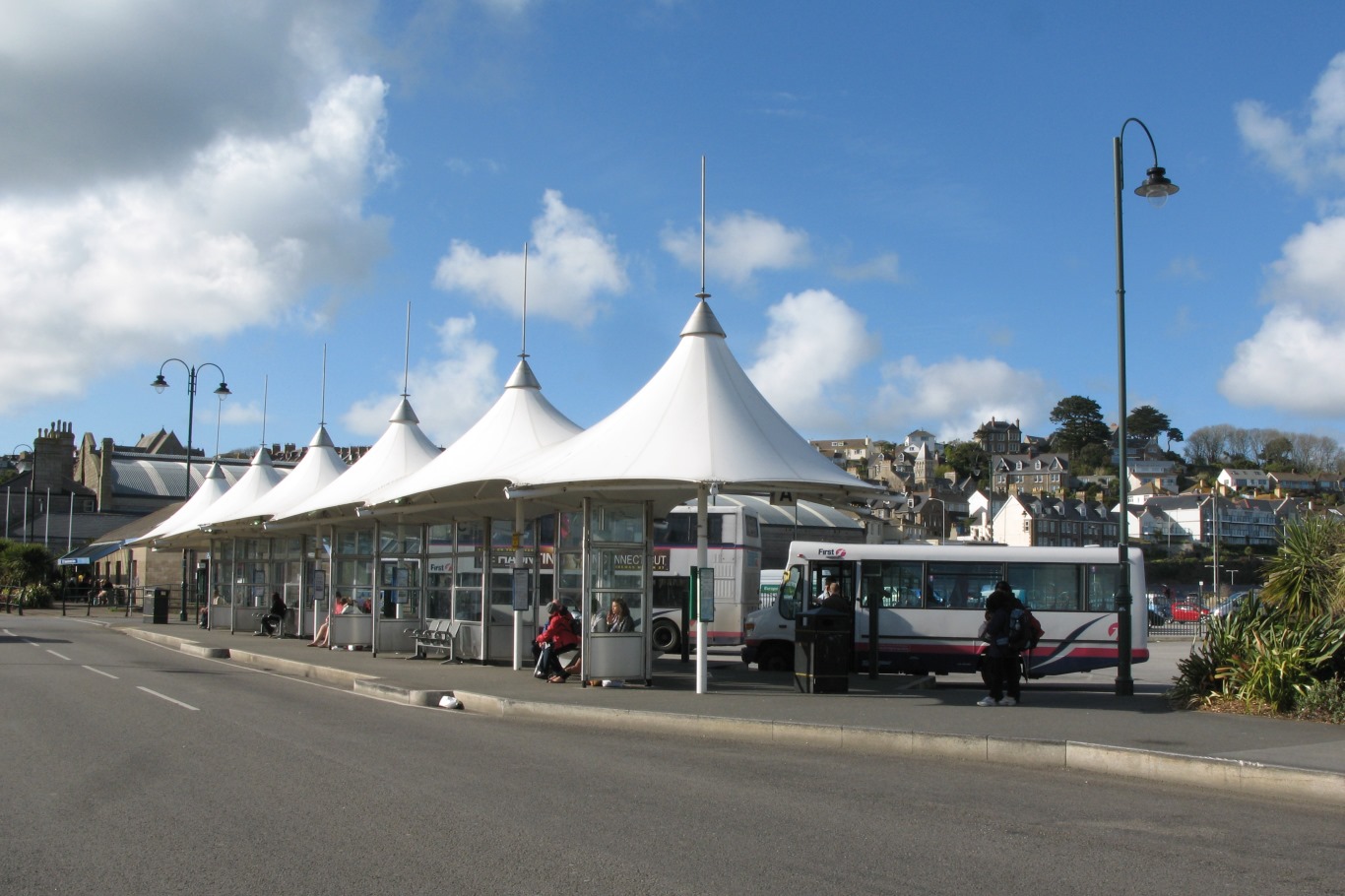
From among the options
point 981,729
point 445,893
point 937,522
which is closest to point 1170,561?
point 937,522

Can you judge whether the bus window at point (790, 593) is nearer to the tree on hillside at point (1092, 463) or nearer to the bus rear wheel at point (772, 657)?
the bus rear wheel at point (772, 657)

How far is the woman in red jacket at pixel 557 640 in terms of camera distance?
1941 cm

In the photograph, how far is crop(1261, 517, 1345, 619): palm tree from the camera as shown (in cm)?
1523

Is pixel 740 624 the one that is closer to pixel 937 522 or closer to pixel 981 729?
pixel 981 729

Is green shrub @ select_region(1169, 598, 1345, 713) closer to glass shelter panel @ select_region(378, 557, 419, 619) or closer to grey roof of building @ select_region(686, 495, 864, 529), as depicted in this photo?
glass shelter panel @ select_region(378, 557, 419, 619)

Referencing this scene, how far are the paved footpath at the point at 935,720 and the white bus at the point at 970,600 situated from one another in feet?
3.09

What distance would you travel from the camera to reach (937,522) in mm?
148625

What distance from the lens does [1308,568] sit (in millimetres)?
15516

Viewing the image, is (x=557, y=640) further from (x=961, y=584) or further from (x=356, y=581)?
(x=356, y=581)

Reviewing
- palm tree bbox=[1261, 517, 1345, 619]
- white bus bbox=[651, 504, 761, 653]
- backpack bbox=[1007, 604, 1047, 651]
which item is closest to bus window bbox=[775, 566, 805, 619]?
white bus bbox=[651, 504, 761, 653]

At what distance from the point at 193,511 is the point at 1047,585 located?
118ft

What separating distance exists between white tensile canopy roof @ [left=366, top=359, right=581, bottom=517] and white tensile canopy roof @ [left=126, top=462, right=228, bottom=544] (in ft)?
65.4

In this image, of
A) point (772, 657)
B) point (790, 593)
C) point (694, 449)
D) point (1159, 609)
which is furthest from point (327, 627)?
point (1159, 609)

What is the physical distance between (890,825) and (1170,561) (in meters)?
115
